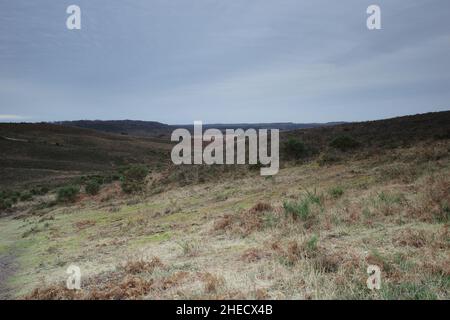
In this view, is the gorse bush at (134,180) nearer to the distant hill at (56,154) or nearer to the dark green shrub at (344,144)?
the dark green shrub at (344,144)

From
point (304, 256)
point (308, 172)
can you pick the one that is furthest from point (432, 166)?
point (304, 256)

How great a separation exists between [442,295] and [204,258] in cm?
474

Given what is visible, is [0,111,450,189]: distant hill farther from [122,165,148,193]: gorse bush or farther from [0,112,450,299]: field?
[0,112,450,299]: field

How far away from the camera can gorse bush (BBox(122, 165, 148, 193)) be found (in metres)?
28.5

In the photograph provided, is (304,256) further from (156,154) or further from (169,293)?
(156,154)

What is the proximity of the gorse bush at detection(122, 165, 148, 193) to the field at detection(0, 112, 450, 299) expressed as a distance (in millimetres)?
5471

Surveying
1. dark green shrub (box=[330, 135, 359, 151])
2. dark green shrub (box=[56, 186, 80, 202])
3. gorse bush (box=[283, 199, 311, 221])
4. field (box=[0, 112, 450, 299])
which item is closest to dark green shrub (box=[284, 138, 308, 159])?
dark green shrub (box=[330, 135, 359, 151])

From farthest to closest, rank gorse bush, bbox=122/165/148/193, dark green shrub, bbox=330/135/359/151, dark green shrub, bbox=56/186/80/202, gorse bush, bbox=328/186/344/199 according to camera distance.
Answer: dark green shrub, bbox=330/135/359/151
dark green shrub, bbox=56/186/80/202
gorse bush, bbox=122/165/148/193
gorse bush, bbox=328/186/344/199

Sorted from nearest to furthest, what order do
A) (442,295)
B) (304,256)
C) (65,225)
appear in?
(442,295) → (304,256) → (65,225)

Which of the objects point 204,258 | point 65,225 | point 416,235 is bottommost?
point 65,225

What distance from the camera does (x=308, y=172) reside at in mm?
23031

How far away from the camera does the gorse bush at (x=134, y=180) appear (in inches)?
1123

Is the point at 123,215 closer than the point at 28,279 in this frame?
No

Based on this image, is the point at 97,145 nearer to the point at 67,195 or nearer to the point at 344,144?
the point at 67,195
